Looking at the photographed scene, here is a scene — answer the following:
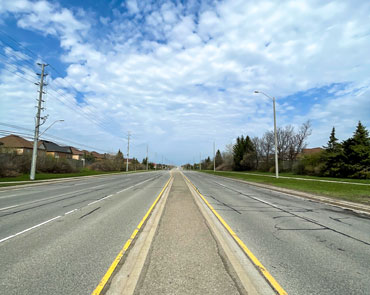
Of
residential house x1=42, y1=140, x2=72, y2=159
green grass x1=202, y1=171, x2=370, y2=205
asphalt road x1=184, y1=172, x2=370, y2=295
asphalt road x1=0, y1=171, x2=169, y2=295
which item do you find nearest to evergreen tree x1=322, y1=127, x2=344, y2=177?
green grass x1=202, y1=171, x2=370, y2=205

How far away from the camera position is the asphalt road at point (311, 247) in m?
3.38

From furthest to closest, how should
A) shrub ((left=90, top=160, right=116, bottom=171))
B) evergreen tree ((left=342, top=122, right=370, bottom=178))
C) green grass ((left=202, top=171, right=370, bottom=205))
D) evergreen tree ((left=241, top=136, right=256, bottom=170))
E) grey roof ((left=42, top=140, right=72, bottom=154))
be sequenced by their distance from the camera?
1. grey roof ((left=42, top=140, right=72, bottom=154))
2. evergreen tree ((left=241, top=136, right=256, bottom=170))
3. shrub ((left=90, top=160, right=116, bottom=171))
4. evergreen tree ((left=342, top=122, right=370, bottom=178))
5. green grass ((left=202, top=171, right=370, bottom=205))

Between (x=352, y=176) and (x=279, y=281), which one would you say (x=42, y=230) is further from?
(x=352, y=176)

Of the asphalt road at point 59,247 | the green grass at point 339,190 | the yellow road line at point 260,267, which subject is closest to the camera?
the yellow road line at point 260,267

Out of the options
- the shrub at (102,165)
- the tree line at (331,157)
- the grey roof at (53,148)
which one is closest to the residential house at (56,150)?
the grey roof at (53,148)

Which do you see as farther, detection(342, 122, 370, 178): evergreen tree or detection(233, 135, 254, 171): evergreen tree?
detection(233, 135, 254, 171): evergreen tree

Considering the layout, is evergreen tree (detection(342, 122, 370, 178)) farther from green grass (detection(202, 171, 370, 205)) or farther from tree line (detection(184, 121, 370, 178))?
green grass (detection(202, 171, 370, 205))

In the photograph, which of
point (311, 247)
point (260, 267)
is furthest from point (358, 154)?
point (260, 267)

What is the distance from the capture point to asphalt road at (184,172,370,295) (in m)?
3.38


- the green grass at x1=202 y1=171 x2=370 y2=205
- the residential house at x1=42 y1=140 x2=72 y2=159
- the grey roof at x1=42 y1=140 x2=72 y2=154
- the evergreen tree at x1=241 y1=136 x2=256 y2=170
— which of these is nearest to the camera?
the green grass at x1=202 y1=171 x2=370 y2=205

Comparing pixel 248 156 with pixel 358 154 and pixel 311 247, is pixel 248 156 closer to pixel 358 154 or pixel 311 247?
pixel 358 154

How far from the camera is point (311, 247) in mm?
4910

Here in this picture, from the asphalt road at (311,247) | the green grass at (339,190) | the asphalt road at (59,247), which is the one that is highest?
the green grass at (339,190)

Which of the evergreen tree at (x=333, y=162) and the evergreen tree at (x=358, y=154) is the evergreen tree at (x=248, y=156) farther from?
the evergreen tree at (x=358, y=154)
